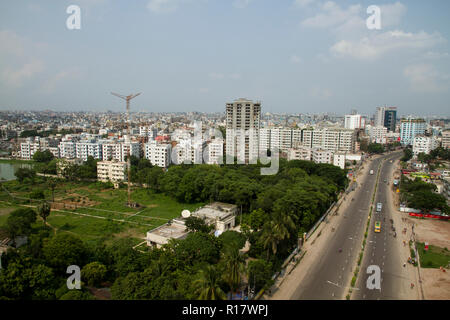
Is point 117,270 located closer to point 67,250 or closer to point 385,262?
point 67,250

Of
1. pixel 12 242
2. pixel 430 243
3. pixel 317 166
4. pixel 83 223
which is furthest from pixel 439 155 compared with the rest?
pixel 12 242

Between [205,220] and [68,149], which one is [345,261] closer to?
[205,220]

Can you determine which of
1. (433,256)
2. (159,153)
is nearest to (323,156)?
(159,153)

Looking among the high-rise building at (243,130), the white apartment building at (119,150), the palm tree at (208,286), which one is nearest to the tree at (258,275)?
the palm tree at (208,286)

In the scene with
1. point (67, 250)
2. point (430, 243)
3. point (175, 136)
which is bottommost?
point (430, 243)

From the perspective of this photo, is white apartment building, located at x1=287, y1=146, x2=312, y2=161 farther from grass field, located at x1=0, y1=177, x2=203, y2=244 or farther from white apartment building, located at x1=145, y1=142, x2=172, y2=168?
grass field, located at x1=0, y1=177, x2=203, y2=244

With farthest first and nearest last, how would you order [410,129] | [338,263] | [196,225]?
1. [410,129]
2. [196,225]
3. [338,263]
